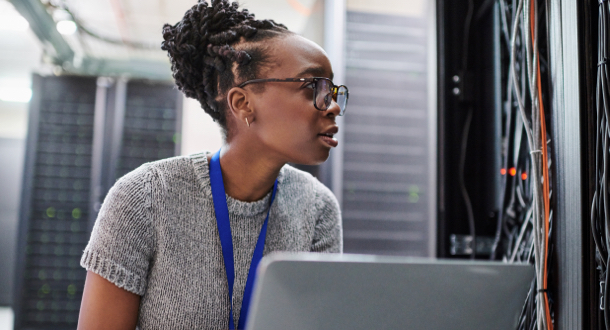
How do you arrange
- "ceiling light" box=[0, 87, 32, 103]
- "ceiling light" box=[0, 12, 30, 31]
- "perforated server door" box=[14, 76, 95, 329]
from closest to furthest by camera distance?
1. "perforated server door" box=[14, 76, 95, 329]
2. "ceiling light" box=[0, 12, 30, 31]
3. "ceiling light" box=[0, 87, 32, 103]

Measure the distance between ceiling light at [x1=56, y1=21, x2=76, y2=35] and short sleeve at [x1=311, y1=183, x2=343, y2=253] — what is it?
262 centimetres

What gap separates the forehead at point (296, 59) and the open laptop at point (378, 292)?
2.08ft

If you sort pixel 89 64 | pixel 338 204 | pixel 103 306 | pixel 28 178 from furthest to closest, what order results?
1. pixel 89 64
2. pixel 28 178
3. pixel 338 204
4. pixel 103 306

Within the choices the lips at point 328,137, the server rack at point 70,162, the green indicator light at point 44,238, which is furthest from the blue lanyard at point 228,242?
the green indicator light at point 44,238

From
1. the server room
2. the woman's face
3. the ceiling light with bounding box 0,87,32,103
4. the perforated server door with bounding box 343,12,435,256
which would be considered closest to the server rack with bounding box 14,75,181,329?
the perforated server door with bounding box 343,12,435,256

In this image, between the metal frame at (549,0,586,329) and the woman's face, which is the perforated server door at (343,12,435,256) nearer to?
the woman's face

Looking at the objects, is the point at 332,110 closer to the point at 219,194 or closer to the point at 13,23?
the point at 219,194

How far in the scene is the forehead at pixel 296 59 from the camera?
1016mm

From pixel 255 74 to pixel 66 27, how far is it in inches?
102

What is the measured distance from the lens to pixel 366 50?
2.46 m

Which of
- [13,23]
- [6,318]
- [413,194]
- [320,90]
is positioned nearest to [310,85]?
[320,90]

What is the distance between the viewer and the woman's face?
998 mm

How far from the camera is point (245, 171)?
1.08 metres

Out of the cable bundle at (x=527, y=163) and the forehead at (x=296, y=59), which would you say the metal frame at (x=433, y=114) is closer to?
the cable bundle at (x=527, y=163)
